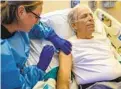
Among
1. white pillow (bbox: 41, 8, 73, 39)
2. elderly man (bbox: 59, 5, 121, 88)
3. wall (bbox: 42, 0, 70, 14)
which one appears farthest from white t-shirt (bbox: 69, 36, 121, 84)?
wall (bbox: 42, 0, 70, 14)

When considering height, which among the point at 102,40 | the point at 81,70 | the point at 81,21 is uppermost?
the point at 81,21

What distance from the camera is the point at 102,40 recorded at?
6.89 feet

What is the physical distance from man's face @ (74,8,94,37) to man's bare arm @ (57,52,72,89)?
0.26m

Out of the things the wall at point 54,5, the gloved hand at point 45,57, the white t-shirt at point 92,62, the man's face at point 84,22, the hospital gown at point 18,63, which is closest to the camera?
the hospital gown at point 18,63

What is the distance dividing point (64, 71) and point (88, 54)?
247 mm

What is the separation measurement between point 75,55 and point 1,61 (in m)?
0.79

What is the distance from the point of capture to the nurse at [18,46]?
1.33 m

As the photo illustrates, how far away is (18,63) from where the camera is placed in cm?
160

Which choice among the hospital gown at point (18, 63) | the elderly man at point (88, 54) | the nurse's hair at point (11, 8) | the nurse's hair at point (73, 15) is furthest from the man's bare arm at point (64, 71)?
the nurse's hair at point (11, 8)

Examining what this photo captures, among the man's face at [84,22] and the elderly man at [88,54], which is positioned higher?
A: the man's face at [84,22]

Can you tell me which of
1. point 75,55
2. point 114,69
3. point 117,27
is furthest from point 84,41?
point 117,27

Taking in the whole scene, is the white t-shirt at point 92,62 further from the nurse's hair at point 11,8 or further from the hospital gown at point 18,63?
the nurse's hair at point 11,8

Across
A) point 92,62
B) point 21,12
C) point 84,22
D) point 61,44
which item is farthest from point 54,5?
point 21,12

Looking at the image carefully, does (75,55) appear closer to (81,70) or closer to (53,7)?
(81,70)
